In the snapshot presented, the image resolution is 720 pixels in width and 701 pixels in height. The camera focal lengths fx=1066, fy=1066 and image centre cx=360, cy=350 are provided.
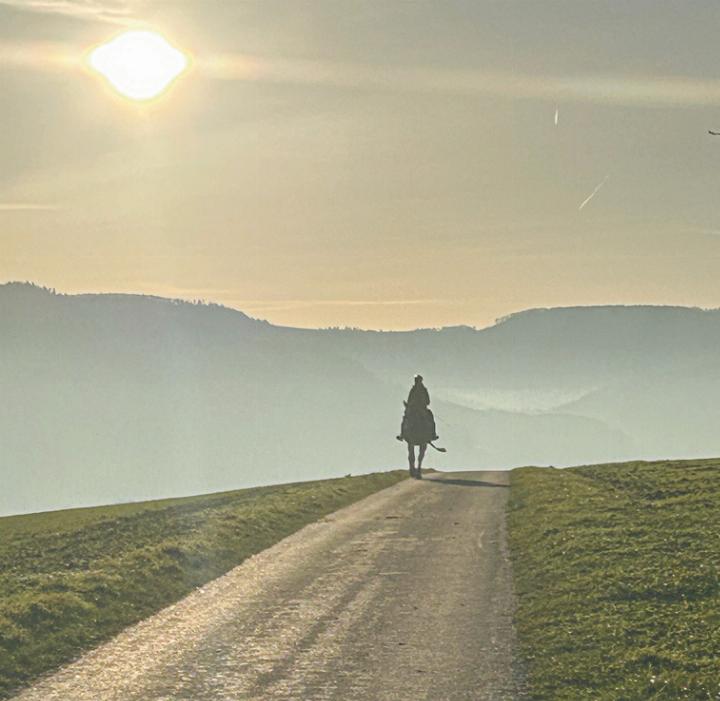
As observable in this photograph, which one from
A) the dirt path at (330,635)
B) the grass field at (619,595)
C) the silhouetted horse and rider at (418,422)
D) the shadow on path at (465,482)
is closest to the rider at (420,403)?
the silhouetted horse and rider at (418,422)

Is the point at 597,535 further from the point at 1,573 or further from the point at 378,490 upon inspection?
the point at 378,490

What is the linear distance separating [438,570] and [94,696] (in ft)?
39.3

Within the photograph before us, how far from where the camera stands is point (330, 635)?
19.0 metres

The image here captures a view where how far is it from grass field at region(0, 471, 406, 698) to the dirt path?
732 millimetres

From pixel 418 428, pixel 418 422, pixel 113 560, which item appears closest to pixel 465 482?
pixel 418 428

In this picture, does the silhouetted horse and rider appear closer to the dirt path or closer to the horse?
the horse

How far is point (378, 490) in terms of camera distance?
53406 millimetres

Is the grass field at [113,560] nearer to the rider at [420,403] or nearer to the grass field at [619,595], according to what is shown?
the rider at [420,403]

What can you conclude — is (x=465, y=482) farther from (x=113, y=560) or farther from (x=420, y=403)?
(x=113, y=560)

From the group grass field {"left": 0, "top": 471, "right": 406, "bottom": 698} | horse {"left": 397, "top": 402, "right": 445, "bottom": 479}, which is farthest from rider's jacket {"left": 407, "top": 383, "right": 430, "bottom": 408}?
grass field {"left": 0, "top": 471, "right": 406, "bottom": 698}

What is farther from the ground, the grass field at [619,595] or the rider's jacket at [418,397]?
the rider's jacket at [418,397]

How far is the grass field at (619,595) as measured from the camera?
16.1 m

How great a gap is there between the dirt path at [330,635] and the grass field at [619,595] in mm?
758

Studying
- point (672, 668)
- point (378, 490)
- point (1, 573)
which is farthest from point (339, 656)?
point (378, 490)
